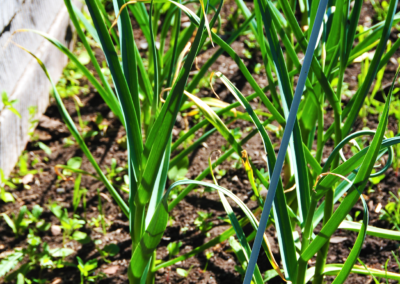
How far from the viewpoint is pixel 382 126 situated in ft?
2.29

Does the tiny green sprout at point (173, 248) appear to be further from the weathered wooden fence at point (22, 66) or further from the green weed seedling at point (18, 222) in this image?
the weathered wooden fence at point (22, 66)

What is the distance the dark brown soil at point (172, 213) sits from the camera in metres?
1.34

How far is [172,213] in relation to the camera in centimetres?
155

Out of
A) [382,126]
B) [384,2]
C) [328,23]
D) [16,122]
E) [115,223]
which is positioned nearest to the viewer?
[382,126]

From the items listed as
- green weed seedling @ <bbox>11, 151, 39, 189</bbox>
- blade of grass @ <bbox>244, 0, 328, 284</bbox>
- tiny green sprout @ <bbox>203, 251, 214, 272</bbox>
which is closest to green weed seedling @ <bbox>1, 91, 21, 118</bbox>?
green weed seedling @ <bbox>11, 151, 39, 189</bbox>

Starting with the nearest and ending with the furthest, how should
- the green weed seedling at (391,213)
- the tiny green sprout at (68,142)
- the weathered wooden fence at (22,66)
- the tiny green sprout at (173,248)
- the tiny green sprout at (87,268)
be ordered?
1. the tiny green sprout at (87,268)
2. the tiny green sprout at (173,248)
3. the green weed seedling at (391,213)
4. the weathered wooden fence at (22,66)
5. the tiny green sprout at (68,142)

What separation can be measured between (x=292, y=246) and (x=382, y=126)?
0.34 metres

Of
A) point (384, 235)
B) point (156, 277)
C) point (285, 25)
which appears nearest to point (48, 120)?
point (156, 277)

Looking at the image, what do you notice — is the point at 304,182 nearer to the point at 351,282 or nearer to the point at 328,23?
the point at 328,23

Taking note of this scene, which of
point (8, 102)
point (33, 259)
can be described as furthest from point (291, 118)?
point (8, 102)

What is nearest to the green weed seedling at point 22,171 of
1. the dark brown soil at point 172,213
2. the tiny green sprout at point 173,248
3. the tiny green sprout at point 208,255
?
the dark brown soil at point 172,213

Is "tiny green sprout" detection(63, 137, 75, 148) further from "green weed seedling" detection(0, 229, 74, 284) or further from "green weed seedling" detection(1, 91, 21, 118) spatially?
"green weed seedling" detection(0, 229, 74, 284)

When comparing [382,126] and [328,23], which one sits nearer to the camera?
[382,126]

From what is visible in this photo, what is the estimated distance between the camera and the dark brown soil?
1.34 m
